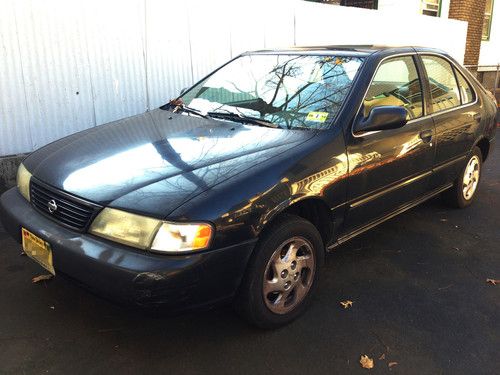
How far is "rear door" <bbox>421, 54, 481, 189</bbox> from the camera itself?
4102 millimetres

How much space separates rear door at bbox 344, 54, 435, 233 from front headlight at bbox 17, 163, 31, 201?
207 centimetres

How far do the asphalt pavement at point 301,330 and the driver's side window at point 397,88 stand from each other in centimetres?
125

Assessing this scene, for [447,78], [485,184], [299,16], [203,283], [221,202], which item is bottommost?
[485,184]

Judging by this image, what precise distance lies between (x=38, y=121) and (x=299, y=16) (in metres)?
4.72

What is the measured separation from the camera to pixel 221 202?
8.05ft

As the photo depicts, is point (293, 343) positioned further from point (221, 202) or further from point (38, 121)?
point (38, 121)

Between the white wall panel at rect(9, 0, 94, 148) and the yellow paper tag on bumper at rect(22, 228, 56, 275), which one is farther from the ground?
the white wall panel at rect(9, 0, 94, 148)

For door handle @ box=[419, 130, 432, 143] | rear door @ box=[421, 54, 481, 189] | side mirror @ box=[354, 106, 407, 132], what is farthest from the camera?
rear door @ box=[421, 54, 481, 189]

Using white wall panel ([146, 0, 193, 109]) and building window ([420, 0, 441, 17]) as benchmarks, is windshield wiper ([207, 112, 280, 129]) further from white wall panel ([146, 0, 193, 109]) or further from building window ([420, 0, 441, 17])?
building window ([420, 0, 441, 17])

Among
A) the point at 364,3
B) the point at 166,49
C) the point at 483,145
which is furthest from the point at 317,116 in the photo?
the point at 364,3

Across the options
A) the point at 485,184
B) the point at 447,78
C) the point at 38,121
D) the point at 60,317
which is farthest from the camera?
the point at 485,184

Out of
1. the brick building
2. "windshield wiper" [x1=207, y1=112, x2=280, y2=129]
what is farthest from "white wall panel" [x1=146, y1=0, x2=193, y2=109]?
the brick building

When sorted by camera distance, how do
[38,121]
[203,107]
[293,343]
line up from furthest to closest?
[38,121] → [203,107] → [293,343]

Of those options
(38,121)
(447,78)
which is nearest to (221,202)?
(447,78)
